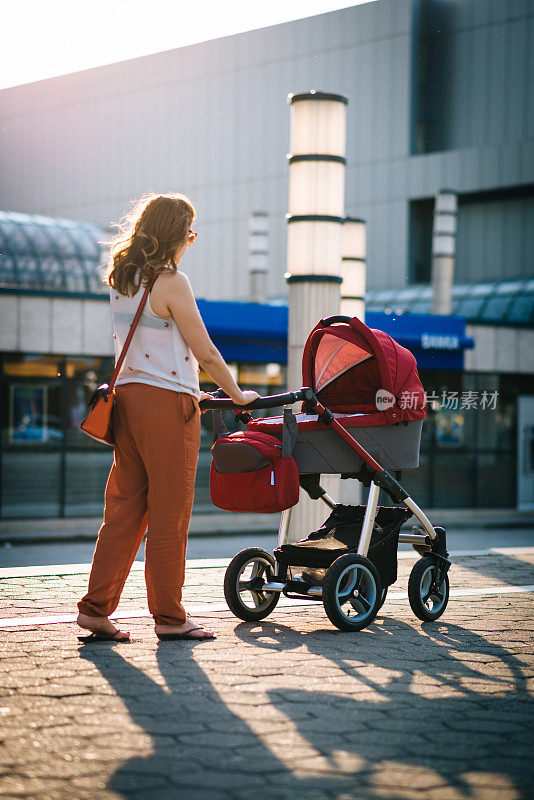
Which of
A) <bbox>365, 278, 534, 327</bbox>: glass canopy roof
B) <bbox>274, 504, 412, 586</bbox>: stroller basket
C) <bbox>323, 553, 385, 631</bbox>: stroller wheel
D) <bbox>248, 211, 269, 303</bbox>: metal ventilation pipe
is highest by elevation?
<bbox>248, 211, 269, 303</bbox>: metal ventilation pipe

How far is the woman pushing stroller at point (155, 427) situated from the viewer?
196 inches

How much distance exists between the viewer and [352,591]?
5320 millimetres

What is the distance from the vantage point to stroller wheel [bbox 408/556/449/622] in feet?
18.5

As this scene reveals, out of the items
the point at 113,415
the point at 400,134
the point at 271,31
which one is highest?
the point at 271,31

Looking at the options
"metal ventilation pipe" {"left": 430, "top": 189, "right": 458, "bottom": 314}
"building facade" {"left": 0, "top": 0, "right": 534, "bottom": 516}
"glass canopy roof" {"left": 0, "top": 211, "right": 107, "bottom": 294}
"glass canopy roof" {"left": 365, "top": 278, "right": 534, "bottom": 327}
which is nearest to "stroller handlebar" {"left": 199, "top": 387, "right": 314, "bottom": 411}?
"building facade" {"left": 0, "top": 0, "right": 534, "bottom": 516}

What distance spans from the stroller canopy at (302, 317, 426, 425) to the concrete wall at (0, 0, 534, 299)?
30145 millimetres

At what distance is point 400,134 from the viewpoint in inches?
1446

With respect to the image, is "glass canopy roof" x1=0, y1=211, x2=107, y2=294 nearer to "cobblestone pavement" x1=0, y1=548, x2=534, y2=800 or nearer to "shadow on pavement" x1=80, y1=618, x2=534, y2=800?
"cobblestone pavement" x1=0, y1=548, x2=534, y2=800

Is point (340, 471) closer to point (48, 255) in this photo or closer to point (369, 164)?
point (48, 255)

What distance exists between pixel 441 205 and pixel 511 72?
7671mm

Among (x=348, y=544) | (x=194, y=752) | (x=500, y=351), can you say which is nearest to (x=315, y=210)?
(x=348, y=544)

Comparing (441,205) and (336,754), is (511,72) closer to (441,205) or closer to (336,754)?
(441,205)

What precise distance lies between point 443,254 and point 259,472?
2545cm

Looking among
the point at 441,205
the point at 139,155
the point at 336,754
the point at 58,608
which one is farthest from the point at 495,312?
the point at 336,754
